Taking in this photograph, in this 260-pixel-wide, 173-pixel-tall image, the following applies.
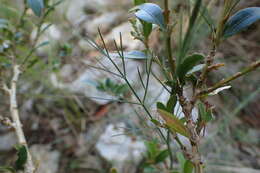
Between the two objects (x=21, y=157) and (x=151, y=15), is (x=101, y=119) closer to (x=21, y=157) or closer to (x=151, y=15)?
(x=21, y=157)

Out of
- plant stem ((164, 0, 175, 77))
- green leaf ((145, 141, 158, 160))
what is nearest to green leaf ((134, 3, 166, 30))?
plant stem ((164, 0, 175, 77))

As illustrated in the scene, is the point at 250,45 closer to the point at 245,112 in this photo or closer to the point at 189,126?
the point at 245,112

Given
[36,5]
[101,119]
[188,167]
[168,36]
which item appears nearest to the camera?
[168,36]

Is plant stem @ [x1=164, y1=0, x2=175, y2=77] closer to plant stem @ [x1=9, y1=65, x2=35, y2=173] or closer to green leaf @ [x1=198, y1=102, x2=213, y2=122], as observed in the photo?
green leaf @ [x1=198, y1=102, x2=213, y2=122]

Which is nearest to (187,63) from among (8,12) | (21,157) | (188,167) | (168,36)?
(168,36)

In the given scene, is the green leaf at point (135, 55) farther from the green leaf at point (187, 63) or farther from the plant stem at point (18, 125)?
the plant stem at point (18, 125)

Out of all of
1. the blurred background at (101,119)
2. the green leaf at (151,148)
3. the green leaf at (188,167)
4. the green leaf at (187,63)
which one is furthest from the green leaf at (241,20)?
the blurred background at (101,119)

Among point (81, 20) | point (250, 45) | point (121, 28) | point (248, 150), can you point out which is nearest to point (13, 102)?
point (248, 150)
